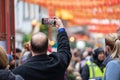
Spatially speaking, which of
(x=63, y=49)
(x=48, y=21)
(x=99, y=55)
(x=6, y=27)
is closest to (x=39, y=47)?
(x=63, y=49)

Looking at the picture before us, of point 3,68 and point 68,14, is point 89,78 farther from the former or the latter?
point 68,14

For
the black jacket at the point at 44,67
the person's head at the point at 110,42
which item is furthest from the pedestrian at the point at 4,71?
the person's head at the point at 110,42

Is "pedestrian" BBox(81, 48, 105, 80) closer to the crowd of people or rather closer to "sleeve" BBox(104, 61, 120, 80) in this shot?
the crowd of people

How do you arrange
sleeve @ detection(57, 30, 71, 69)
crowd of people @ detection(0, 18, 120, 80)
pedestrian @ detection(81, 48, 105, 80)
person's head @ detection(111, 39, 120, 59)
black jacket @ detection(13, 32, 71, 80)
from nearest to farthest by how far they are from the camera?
1. crowd of people @ detection(0, 18, 120, 80)
2. black jacket @ detection(13, 32, 71, 80)
3. sleeve @ detection(57, 30, 71, 69)
4. person's head @ detection(111, 39, 120, 59)
5. pedestrian @ detection(81, 48, 105, 80)

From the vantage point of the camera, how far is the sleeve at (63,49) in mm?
7312

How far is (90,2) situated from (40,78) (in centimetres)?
1649

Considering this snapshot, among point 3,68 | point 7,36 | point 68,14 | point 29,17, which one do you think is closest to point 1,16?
point 7,36

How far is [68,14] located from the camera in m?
33.2

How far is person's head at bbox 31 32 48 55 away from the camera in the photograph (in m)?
7.07

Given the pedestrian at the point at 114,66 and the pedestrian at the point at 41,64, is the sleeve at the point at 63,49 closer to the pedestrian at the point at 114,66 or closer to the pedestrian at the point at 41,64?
the pedestrian at the point at 41,64

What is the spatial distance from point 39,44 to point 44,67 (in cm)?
27

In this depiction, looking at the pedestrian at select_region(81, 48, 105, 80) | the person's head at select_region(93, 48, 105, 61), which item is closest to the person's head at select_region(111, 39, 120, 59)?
the pedestrian at select_region(81, 48, 105, 80)

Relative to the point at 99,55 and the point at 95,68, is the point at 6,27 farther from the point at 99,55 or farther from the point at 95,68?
the point at 99,55

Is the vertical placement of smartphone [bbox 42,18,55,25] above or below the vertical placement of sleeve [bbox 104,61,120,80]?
above
